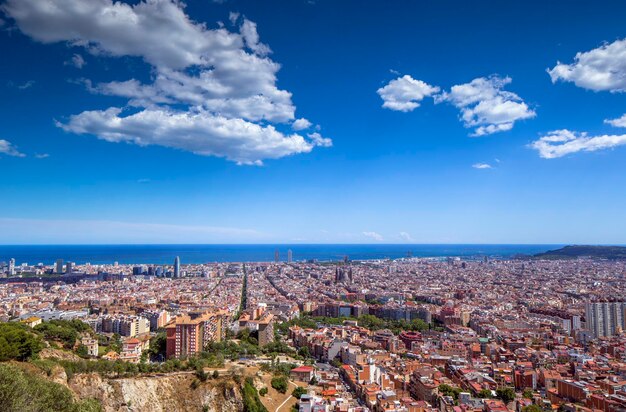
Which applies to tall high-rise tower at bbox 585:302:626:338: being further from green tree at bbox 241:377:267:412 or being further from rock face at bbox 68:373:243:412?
rock face at bbox 68:373:243:412

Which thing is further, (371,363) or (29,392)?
(371,363)

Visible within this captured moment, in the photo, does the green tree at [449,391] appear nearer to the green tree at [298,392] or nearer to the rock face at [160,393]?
the green tree at [298,392]

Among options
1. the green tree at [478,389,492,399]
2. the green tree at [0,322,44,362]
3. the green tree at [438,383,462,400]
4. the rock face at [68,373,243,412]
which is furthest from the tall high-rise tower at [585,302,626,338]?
the green tree at [0,322,44,362]

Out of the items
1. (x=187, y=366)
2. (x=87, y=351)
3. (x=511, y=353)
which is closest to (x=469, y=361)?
(x=511, y=353)

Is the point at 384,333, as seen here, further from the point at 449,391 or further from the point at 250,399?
the point at 250,399

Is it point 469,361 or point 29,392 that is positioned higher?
point 29,392

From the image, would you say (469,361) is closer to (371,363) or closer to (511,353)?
(511,353)

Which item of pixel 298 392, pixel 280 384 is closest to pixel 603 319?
pixel 298 392
